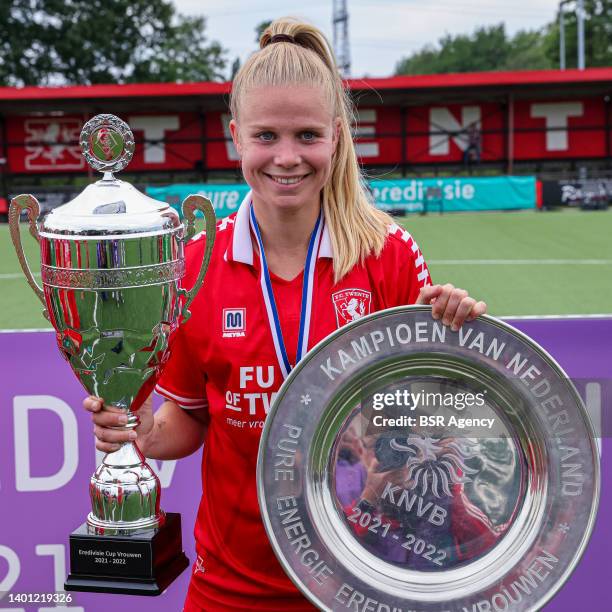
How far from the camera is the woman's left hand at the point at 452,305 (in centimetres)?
157

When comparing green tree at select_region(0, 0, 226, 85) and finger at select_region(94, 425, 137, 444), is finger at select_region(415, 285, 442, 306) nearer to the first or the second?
finger at select_region(94, 425, 137, 444)

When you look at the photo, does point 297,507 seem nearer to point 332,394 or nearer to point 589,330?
point 332,394

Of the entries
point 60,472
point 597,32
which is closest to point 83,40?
point 597,32

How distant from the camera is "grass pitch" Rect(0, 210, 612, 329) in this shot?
345 inches

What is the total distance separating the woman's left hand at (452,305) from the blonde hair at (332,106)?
297mm

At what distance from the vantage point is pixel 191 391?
1974 mm

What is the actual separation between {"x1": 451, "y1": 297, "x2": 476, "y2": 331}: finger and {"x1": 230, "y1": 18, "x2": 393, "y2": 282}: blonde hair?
0.33m

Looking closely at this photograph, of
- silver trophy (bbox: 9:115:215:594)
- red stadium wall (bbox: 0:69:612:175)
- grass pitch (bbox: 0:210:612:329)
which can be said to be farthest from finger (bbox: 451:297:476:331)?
red stadium wall (bbox: 0:69:612:175)

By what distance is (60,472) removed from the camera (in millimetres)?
2621

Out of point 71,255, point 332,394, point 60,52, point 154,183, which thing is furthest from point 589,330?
point 60,52

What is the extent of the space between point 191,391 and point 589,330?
1207 mm

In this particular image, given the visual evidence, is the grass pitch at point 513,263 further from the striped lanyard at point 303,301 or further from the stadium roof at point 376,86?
the stadium roof at point 376,86

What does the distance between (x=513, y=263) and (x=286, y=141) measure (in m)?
10.5

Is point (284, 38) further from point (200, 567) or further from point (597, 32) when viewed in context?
point (597, 32)
